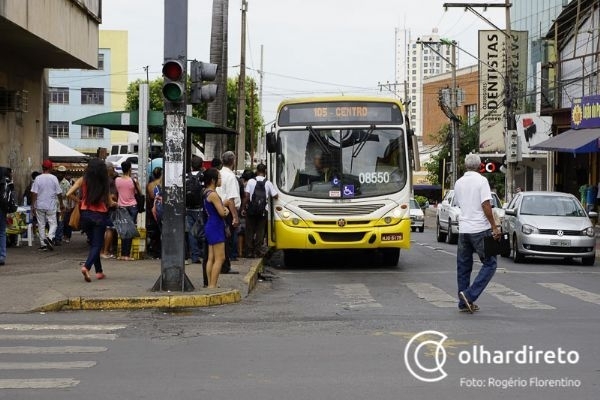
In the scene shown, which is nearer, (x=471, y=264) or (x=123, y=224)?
(x=471, y=264)

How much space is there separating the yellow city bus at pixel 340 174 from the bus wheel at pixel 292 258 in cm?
58

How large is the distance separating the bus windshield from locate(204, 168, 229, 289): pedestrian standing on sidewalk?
4.89 meters

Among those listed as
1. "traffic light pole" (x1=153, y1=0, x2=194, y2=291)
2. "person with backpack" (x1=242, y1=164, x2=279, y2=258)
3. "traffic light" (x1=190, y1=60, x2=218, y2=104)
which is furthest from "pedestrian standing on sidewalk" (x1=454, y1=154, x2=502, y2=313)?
"person with backpack" (x1=242, y1=164, x2=279, y2=258)

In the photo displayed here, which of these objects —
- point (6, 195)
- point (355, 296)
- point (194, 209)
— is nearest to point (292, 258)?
point (194, 209)

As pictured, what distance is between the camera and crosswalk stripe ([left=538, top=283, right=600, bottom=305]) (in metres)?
13.9

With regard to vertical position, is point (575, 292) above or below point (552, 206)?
below

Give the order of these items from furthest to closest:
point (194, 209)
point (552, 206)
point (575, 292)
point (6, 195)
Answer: point (552, 206) < point (194, 209) < point (6, 195) < point (575, 292)

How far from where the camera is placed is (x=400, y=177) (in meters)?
18.3

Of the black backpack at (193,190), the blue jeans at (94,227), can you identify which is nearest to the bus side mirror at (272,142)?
the black backpack at (193,190)

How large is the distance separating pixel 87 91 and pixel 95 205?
207 feet

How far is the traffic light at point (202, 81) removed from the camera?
12.8 metres

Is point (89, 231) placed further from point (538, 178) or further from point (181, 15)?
point (538, 178)

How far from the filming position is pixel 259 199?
1873 centimetres

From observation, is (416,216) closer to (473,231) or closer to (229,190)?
(229,190)
